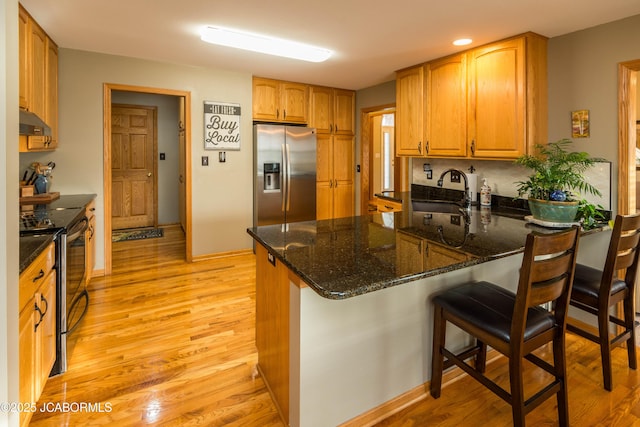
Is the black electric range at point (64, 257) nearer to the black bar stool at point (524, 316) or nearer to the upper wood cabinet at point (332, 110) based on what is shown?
the black bar stool at point (524, 316)

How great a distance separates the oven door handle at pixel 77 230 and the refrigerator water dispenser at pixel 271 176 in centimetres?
217

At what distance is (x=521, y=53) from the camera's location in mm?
2803

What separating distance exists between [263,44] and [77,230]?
2.07 m

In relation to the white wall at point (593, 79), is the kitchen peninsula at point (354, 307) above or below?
below

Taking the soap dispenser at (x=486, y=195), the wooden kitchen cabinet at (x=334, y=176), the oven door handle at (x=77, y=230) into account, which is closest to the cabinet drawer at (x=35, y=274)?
the oven door handle at (x=77, y=230)

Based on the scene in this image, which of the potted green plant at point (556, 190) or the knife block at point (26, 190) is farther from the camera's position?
the knife block at point (26, 190)

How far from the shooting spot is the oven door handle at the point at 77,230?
2.21 metres

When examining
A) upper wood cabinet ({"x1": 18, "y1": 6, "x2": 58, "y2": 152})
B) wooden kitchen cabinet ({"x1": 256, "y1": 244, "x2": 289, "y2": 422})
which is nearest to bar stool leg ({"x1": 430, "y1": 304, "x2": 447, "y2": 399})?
wooden kitchen cabinet ({"x1": 256, "y1": 244, "x2": 289, "y2": 422})

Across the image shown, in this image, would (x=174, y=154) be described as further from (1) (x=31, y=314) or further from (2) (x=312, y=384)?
(2) (x=312, y=384)

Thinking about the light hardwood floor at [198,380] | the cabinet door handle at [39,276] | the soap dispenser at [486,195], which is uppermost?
the soap dispenser at [486,195]

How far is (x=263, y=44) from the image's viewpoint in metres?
3.17

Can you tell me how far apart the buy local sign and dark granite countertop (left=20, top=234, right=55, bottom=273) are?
254 cm

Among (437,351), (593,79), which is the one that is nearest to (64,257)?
(437,351)

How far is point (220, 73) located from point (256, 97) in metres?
0.50
